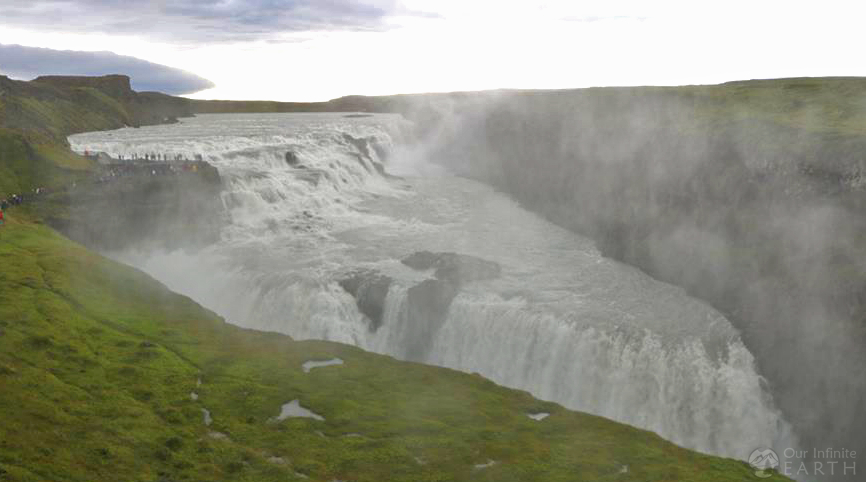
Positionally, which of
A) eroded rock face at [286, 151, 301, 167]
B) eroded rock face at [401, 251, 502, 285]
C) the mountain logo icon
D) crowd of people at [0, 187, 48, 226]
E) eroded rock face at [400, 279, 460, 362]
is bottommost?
the mountain logo icon

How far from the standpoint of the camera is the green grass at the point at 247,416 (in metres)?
26.3

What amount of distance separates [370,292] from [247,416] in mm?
22220

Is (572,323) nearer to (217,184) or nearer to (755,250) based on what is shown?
(755,250)

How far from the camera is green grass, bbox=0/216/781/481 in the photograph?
86.3 ft

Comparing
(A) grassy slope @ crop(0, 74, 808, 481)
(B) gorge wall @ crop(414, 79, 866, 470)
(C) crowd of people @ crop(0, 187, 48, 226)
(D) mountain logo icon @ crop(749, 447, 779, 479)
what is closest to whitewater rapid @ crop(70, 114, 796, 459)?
(D) mountain logo icon @ crop(749, 447, 779, 479)

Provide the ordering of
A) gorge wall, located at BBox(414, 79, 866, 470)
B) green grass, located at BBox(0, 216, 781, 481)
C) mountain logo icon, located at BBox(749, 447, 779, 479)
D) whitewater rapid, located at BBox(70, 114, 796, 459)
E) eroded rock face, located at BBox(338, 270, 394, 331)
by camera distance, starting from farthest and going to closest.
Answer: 1. eroded rock face, located at BBox(338, 270, 394, 331)
2. whitewater rapid, located at BBox(70, 114, 796, 459)
3. gorge wall, located at BBox(414, 79, 866, 470)
4. mountain logo icon, located at BBox(749, 447, 779, 479)
5. green grass, located at BBox(0, 216, 781, 481)

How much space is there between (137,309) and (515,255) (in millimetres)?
31610

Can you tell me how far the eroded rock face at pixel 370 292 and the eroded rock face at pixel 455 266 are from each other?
3.91 metres

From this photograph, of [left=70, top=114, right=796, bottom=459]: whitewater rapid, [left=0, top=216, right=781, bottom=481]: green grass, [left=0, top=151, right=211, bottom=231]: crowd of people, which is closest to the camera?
[left=0, top=216, right=781, bottom=481]: green grass

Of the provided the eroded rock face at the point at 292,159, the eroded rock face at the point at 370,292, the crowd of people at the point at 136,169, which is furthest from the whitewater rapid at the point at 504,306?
the eroded rock face at the point at 292,159

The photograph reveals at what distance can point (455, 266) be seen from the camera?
55719 millimetres

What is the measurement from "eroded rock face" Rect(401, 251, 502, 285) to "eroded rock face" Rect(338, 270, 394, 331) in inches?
154

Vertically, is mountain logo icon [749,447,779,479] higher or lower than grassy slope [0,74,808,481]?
lower

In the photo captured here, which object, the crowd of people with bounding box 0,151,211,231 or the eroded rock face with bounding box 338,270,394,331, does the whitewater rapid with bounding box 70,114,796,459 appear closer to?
the eroded rock face with bounding box 338,270,394,331
